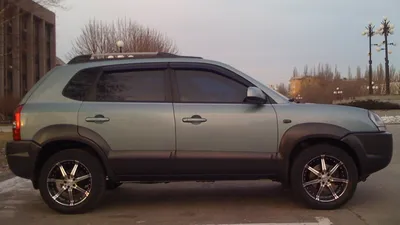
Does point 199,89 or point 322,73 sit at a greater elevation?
point 322,73

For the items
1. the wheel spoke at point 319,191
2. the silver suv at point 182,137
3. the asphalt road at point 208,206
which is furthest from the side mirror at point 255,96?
the asphalt road at point 208,206

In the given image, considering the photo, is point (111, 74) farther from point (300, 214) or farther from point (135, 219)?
point (300, 214)

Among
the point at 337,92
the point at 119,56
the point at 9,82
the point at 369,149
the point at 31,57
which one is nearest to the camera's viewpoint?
the point at 369,149

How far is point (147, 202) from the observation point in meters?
6.76

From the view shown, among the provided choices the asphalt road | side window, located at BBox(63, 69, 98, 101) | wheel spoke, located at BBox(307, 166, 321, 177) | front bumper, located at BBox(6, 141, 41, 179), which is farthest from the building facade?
wheel spoke, located at BBox(307, 166, 321, 177)

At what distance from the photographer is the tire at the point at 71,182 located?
5.96 m

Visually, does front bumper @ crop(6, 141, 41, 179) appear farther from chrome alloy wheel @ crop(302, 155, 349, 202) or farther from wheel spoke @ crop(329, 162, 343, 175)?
wheel spoke @ crop(329, 162, 343, 175)

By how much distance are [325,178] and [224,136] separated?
142 centimetres

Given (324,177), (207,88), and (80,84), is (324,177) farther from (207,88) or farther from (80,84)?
(80,84)

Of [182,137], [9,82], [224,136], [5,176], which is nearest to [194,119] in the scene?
[182,137]

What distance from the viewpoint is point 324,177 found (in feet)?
19.7

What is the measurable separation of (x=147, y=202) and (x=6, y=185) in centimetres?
298

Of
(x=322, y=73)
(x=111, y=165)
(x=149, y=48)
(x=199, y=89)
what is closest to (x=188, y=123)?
(x=199, y=89)

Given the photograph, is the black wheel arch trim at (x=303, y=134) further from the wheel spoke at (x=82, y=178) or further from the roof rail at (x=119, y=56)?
the wheel spoke at (x=82, y=178)
